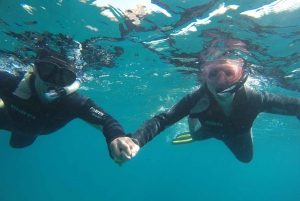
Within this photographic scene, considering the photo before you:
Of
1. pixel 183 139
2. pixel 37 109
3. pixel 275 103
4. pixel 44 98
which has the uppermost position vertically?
pixel 275 103

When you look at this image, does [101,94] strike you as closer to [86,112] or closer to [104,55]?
[104,55]

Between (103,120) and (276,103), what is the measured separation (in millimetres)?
4427

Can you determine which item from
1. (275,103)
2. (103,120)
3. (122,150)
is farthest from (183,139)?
(122,150)

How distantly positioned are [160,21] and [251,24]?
3512mm

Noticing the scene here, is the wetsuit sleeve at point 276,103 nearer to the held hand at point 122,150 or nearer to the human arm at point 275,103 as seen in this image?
the human arm at point 275,103

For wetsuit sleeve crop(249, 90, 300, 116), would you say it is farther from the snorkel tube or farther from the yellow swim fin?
the yellow swim fin

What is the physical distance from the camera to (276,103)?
557cm

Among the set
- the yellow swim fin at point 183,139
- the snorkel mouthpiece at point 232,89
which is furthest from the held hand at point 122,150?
the yellow swim fin at point 183,139

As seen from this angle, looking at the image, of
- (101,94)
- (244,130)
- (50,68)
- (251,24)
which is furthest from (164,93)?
(50,68)

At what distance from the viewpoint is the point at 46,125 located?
6273 millimetres

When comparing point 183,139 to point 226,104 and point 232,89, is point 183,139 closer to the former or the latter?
point 226,104

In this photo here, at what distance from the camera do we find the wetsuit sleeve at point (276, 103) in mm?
5261

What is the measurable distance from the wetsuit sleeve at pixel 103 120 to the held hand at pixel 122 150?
58 centimetres

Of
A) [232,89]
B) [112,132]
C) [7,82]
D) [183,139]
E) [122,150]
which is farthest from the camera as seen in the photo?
[183,139]
